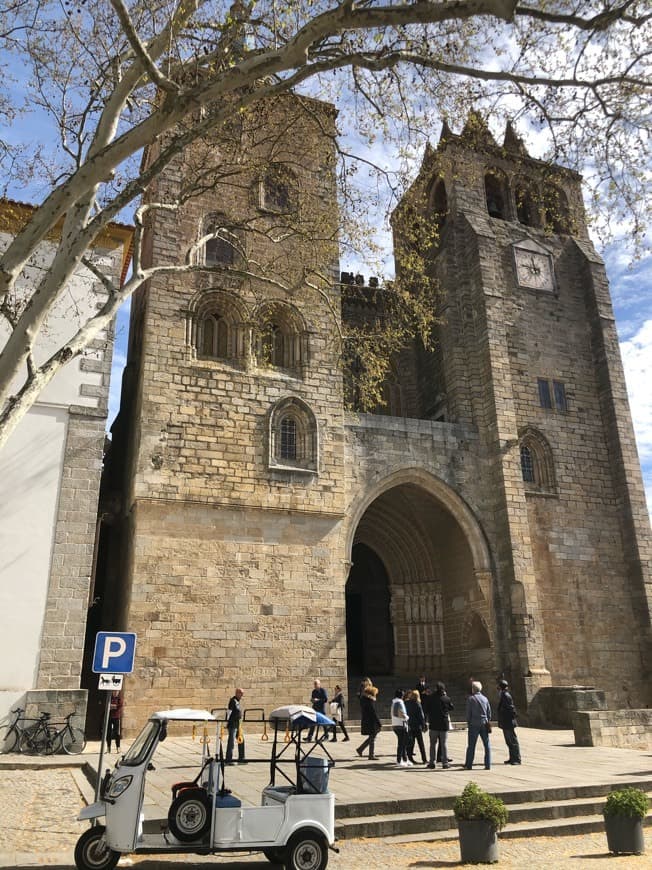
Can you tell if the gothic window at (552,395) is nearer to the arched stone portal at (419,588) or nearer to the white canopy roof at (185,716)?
the arched stone portal at (419,588)

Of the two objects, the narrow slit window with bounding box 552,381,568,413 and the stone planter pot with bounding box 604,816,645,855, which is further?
the narrow slit window with bounding box 552,381,568,413

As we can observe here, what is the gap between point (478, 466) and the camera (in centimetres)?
1841

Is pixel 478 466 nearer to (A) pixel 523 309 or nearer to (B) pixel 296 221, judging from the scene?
(A) pixel 523 309

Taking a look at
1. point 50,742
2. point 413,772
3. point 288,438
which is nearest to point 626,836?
point 413,772

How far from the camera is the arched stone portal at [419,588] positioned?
17.6 meters

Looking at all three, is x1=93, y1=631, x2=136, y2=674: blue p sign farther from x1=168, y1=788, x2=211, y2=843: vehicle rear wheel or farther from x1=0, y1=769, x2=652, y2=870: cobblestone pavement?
A: x1=168, y1=788, x2=211, y2=843: vehicle rear wheel

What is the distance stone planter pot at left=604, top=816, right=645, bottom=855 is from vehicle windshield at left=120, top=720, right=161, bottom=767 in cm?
411

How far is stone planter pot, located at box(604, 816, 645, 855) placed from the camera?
243 inches

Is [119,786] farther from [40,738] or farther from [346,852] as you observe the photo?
[40,738]

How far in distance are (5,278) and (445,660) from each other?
15.4 meters

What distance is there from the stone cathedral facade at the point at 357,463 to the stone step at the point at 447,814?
696cm

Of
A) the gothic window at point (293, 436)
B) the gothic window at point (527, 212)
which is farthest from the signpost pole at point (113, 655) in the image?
the gothic window at point (527, 212)

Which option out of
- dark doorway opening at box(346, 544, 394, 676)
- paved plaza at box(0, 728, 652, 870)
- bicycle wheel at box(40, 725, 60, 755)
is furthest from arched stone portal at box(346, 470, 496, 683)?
bicycle wheel at box(40, 725, 60, 755)

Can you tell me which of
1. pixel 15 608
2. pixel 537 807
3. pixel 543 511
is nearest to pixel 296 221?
pixel 15 608
